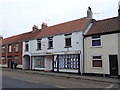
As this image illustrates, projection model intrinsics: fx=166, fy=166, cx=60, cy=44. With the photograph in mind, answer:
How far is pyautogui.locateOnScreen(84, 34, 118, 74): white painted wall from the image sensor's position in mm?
18719

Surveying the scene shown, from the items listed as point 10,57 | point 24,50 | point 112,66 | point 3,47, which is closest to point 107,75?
point 112,66

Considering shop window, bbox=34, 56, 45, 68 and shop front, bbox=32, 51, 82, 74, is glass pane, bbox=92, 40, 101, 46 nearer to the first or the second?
shop front, bbox=32, 51, 82, 74

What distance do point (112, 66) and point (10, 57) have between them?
23.7 m

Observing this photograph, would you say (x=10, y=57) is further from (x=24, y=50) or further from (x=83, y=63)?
(x=83, y=63)

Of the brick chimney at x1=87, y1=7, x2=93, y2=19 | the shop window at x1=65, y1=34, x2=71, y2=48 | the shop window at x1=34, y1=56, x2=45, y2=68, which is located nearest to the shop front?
the shop window at x1=34, y1=56, x2=45, y2=68

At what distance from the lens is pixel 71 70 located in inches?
889

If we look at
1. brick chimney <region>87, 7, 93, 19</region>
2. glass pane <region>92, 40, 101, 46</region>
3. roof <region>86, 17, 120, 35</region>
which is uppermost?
brick chimney <region>87, 7, 93, 19</region>

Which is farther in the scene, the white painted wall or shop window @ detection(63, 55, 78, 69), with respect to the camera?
shop window @ detection(63, 55, 78, 69)

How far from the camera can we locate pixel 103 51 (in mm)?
19453

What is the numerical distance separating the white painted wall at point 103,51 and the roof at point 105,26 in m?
0.76

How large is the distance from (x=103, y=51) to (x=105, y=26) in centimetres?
345

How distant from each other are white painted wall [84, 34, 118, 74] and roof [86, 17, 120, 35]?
0.76 m

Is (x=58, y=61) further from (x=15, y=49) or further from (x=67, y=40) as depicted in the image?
(x=15, y=49)

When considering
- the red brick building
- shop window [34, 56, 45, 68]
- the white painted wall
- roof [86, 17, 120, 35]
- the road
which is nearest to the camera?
the road
